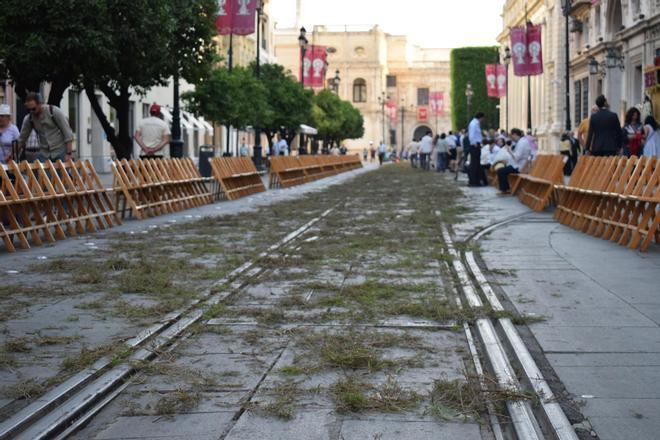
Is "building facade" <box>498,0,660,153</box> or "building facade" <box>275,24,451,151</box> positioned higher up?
"building facade" <box>275,24,451,151</box>

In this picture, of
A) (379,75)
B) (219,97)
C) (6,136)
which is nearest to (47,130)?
(6,136)

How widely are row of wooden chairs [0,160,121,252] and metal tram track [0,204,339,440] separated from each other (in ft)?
19.5

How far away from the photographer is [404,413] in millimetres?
5031

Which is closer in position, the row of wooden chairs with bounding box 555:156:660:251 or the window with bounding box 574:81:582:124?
the row of wooden chairs with bounding box 555:156:660:251

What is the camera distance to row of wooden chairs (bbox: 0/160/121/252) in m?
13.3

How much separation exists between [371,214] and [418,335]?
1244cm

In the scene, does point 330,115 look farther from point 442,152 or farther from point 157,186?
point 157,186

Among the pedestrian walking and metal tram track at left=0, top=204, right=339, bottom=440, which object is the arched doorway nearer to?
the pedestrian walking

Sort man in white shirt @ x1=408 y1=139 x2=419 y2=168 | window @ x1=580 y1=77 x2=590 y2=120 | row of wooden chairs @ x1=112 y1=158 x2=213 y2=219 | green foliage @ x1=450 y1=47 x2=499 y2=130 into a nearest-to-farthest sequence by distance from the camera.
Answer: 1. row of wooden chairs @ x1=112 y1=158 x2=213 y2=219
2. window @ x1=580 y1=77 x2=590 y2=120
3. man in white shirt @ x1=408 y1=139 x2=419 y2=168
4. green foliage @ x1=450 y1=47 x2=499 y2=130

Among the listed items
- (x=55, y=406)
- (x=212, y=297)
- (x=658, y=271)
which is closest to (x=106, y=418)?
(x=55, y=406)

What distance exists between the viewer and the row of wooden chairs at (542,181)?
19.7 metres

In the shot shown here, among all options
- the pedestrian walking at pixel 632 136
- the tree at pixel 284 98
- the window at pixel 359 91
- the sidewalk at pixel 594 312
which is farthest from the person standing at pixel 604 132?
the window at pixel 359 91

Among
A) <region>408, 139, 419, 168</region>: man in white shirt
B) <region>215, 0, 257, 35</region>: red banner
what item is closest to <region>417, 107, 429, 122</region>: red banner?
<region>408, 139, 419, 168</region>: man in white shirt

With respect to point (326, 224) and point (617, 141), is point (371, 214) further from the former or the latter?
point (617, 141)
